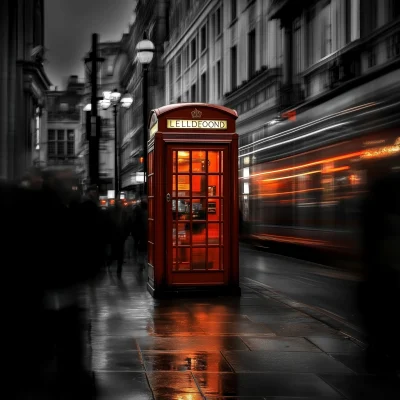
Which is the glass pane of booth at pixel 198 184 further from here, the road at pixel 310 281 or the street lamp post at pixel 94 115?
the street lamp post at pixel 94 115

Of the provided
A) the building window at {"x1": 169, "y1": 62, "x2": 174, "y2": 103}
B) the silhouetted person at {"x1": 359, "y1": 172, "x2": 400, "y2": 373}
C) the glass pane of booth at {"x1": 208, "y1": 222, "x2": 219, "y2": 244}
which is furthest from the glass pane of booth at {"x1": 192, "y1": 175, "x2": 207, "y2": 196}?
the building window at {"x1": 169, "y1": 62, "x2": 174, "y2": 103}

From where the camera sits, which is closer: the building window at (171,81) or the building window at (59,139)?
the building window at (171,81)

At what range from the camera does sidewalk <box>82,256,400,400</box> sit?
6.36 metres

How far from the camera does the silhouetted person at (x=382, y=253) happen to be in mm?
7492

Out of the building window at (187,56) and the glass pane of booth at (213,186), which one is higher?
the building window at (187,56)

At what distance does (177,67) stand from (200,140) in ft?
160

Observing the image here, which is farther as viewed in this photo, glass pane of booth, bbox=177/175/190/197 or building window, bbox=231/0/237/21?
building window, bbox=231/0/237/21

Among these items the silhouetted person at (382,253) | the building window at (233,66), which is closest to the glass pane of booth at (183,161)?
the silhouetted person at (382,253)

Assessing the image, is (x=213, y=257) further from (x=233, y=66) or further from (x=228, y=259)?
(x=233, y=66)

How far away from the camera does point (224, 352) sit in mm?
7895

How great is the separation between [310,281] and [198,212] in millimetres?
4660

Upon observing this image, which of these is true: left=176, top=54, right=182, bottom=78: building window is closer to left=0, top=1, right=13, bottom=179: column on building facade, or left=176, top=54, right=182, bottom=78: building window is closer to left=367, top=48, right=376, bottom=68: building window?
left=0, top=1, right=13, bottom=179: column on building facade

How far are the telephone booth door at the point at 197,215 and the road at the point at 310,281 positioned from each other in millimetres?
1699

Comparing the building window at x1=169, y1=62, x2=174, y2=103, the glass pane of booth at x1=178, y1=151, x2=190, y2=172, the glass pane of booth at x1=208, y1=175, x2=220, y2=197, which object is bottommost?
the glass pane of booth at x1=208, y1=175, x2=220, y2=197
